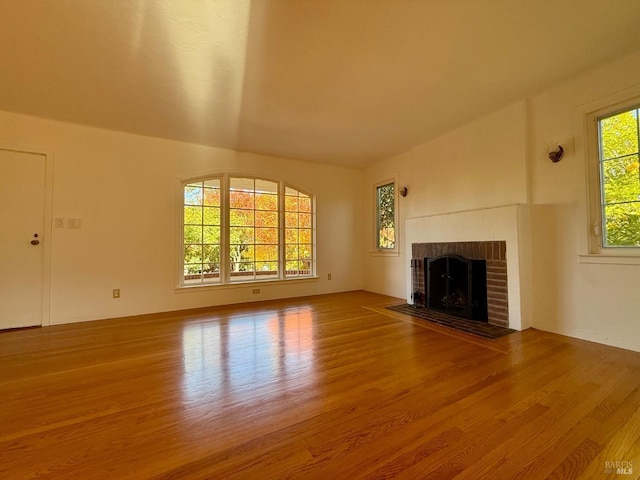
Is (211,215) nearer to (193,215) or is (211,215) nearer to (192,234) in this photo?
(193,215)

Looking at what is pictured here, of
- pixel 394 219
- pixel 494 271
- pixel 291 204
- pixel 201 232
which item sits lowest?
pixel 494 271

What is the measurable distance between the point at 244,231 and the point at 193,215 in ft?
2.70

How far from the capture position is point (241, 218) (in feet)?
15.2

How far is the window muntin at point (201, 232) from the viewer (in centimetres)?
424

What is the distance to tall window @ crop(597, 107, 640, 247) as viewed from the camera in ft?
7.96

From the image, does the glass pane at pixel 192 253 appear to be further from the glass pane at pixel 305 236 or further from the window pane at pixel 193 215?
the glass pane at pixel 305 236

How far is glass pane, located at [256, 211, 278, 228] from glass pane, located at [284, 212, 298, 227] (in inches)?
7.4

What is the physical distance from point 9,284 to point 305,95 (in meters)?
4.06

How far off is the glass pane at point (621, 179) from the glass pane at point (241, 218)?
444 cm

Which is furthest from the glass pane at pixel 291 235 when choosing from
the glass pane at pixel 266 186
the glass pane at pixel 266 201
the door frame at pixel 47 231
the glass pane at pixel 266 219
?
the door frame at pixel 47 231

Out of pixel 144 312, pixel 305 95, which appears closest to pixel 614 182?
pixel 305 95

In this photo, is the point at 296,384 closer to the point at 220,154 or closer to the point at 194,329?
the point at 194,329

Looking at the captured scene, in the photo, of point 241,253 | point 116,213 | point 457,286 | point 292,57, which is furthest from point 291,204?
point 457,286

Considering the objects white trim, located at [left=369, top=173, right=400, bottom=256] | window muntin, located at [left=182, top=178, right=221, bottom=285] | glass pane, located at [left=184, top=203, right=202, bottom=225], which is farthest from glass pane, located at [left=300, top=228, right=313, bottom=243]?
glass pane, located at [left=184, top=203, right=202, bottom=225]
